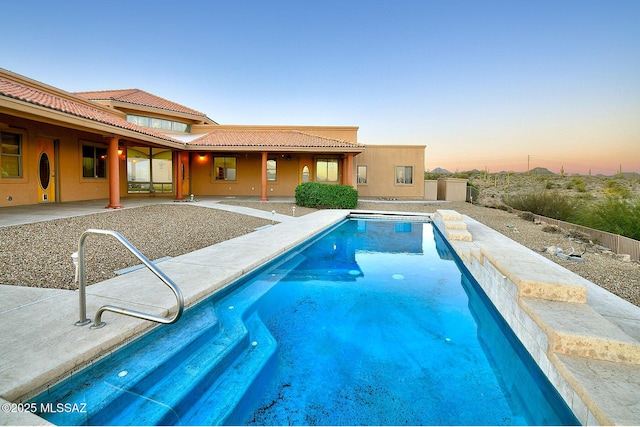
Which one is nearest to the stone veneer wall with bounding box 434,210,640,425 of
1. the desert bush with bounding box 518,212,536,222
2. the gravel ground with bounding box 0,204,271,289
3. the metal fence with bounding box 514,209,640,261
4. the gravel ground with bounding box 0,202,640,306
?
the gravel ground with bounding box 0,202,640,306

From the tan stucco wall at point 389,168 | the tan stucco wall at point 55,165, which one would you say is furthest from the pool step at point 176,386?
the tan stucco wall at point 389,168

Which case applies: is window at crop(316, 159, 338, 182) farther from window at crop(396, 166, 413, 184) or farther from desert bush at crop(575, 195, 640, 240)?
desert bush at crop(575, 195, 640, 240)

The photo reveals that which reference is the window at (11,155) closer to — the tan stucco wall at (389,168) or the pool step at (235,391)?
the pool step at (235,391)

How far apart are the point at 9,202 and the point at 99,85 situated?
16.9 m

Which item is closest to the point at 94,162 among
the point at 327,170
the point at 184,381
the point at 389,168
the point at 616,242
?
the point at 327,170

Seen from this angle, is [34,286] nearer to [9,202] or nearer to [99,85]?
[9,202]

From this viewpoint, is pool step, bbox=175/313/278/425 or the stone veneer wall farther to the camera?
pool step, bbox=175/313/278/425

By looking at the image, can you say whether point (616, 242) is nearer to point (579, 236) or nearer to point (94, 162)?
point (579, 236)

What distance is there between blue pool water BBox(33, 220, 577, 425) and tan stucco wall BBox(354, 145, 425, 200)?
16.3 metres

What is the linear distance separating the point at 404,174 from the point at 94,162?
18084mm

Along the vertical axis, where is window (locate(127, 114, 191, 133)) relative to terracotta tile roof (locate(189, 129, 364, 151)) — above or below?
above

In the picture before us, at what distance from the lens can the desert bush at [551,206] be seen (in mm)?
13297

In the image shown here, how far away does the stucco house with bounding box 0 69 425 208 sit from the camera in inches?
405

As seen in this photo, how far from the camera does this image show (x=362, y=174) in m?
21.4
